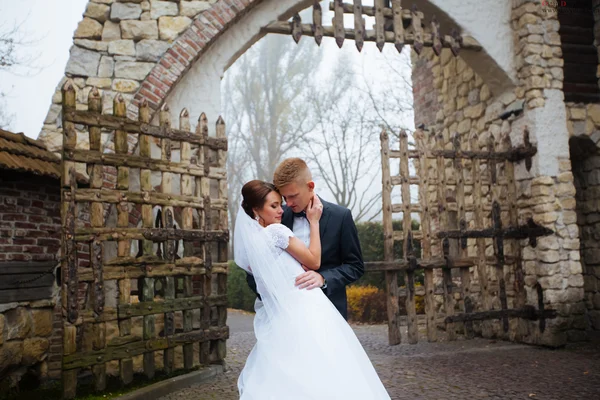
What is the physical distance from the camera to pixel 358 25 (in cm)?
693

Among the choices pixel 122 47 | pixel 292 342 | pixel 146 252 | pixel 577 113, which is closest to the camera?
pixel 292 342

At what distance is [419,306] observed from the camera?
10.1 meters

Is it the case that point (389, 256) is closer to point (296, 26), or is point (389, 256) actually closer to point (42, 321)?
point (296, 26)

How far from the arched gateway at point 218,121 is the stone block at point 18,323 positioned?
73 centimetres

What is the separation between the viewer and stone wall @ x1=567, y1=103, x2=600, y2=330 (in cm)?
734

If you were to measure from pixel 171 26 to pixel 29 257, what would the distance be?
2.90m

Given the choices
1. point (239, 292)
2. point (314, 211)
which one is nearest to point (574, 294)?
point (314, 211)

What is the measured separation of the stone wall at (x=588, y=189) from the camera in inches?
289

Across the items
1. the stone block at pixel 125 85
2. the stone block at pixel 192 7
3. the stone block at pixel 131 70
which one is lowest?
the stone block at pixel 125 85

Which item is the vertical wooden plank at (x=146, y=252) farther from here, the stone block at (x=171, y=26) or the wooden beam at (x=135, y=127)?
the stone block at (x=171, y=26)

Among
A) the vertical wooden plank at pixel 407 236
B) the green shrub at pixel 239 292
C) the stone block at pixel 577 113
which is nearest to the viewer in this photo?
the vertical wooden plank at pixel 407 236

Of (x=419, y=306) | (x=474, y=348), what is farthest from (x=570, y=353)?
(x=419, y=306)

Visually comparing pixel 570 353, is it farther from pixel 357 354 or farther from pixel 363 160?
pixel 363 160

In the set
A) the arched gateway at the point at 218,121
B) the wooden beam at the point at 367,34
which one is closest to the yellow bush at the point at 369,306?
the arched gateway at the point at 218,121
